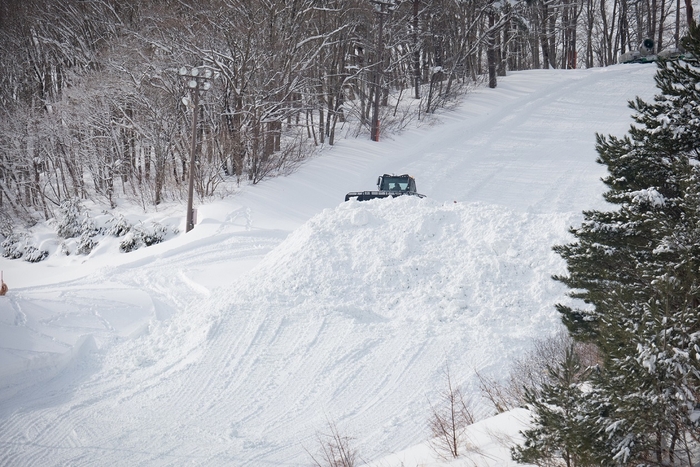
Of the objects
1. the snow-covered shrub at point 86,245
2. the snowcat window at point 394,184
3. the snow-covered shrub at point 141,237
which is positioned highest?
the snowcat window at point 394,184

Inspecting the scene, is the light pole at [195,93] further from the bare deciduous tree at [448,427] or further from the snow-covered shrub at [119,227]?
the bare deciduous tree at [448,427]

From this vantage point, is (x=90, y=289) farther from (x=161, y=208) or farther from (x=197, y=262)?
(x=161, y=208)

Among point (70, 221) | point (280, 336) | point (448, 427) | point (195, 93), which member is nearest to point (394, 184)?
point (195, 93)

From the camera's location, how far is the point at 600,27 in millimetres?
58719

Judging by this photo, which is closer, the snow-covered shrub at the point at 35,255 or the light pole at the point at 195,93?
the light pole at the point at 195,93

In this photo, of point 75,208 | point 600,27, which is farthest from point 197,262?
point 600,27

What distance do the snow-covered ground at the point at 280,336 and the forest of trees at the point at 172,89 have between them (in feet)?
24.7

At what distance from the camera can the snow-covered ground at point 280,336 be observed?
946cm

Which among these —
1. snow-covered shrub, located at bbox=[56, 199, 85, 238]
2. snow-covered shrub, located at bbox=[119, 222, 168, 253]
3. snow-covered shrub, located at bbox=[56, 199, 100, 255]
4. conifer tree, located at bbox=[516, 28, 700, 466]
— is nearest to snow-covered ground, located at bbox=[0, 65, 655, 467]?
snow-covered shrub, located at bbox=[119, 222, 168, 253]

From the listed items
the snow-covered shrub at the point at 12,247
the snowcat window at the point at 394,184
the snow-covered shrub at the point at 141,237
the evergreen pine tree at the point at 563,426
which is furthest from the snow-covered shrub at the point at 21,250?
the evergreen pine tree at the point at 563,426

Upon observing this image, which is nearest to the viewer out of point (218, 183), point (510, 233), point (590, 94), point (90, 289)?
point (510, 233)

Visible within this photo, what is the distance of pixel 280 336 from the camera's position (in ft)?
41.4

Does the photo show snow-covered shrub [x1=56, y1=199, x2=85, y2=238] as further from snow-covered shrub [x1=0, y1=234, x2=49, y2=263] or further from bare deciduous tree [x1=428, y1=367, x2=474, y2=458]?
bare deciduous tree [x1=428, y1=367, x2=474, y2=458]

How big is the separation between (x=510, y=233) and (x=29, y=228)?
25.8 m
